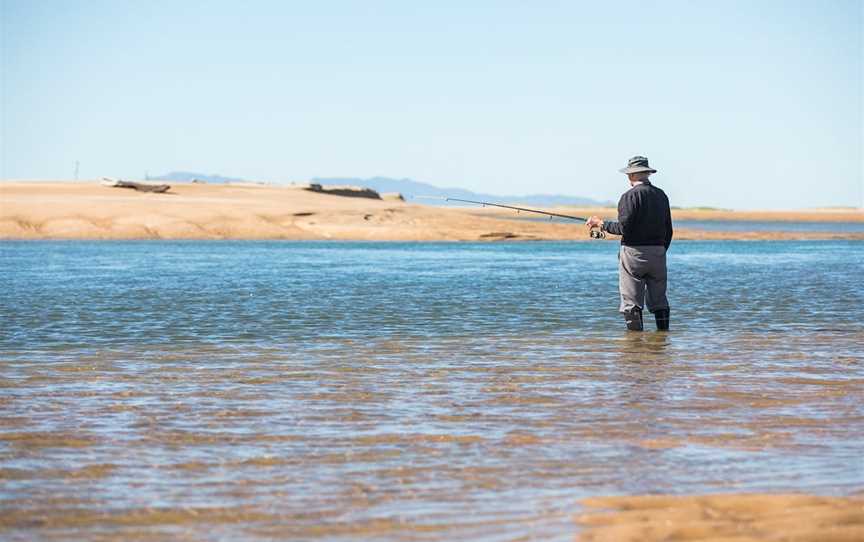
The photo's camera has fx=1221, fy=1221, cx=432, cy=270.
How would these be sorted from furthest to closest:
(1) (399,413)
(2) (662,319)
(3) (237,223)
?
(3) (237,223)
(2) (662,319)
(1) (399,413)

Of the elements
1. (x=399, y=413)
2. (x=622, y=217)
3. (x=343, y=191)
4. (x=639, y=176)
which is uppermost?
(x=343, y=191)

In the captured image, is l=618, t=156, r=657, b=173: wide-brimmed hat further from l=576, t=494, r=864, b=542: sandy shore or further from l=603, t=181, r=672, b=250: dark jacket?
l=576, t=494, r=864, b=542: sandy shore

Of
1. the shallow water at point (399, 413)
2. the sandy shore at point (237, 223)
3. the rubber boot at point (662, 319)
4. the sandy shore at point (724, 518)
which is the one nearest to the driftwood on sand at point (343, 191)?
the sandy shore at point (237, 223)

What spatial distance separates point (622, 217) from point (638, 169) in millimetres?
469

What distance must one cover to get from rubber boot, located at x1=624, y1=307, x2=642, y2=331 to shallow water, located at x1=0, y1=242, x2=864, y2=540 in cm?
13

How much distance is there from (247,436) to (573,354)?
4181 millimetres

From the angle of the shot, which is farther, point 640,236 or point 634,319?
point 634,319

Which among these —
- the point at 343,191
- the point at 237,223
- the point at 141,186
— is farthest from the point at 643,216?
the point at 343,191

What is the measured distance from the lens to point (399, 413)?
6812 millimetres

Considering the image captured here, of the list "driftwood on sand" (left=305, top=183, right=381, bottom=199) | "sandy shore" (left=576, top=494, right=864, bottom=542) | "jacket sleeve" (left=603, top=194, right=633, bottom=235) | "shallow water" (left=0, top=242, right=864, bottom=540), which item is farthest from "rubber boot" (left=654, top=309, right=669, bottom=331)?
"driftwood on sand" (left=305, top=183, right=381, bottom=199)

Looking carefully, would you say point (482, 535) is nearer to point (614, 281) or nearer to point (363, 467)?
point (363, 467)

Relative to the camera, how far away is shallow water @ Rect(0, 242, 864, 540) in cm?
471

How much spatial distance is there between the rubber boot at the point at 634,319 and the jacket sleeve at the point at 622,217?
2.44ft

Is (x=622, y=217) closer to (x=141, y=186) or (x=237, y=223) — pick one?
(x=237, y=223)
